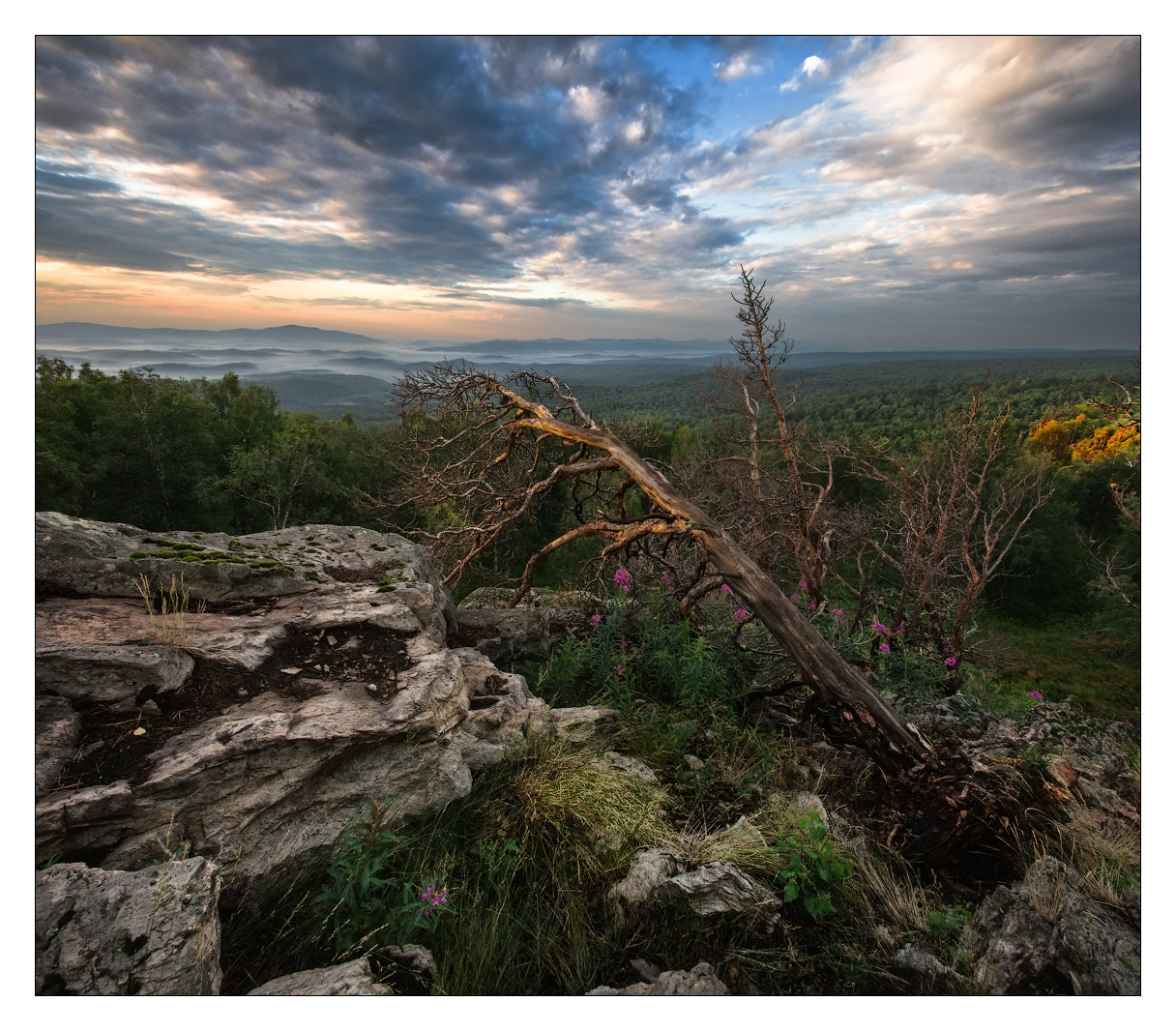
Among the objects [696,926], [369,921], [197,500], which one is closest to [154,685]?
[369,921]

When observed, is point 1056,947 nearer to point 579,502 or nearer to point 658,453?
point 579,502

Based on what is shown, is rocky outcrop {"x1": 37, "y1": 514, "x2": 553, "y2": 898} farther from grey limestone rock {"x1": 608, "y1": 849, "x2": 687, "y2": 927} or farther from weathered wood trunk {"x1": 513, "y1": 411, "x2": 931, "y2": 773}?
weathered wood trunk {"x1": 513, "y1": 411, "x2": 931, "y2": 773}

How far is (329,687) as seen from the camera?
3.47 meters

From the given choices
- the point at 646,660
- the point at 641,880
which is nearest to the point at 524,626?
the point at 646,660

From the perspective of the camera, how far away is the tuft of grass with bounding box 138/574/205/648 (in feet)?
11.1

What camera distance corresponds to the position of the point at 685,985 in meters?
2.42

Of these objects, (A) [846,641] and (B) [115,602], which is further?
(A) [846,641]

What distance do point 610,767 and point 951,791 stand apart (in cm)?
247

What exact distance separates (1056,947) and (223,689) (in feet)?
15.4

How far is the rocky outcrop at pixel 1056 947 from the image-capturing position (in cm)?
254

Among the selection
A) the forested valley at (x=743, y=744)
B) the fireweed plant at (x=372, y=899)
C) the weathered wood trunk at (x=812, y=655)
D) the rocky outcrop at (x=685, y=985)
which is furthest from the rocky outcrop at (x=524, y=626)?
the rocky outcrop at (x=685, y=985)

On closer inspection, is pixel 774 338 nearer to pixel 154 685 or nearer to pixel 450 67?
pixel 450 67

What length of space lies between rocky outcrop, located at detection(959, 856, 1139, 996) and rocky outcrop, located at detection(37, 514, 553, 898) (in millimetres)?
2882

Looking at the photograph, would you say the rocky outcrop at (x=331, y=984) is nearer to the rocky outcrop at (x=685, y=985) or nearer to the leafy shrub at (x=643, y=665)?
the rocky outcrop at (x=685, y=985)
